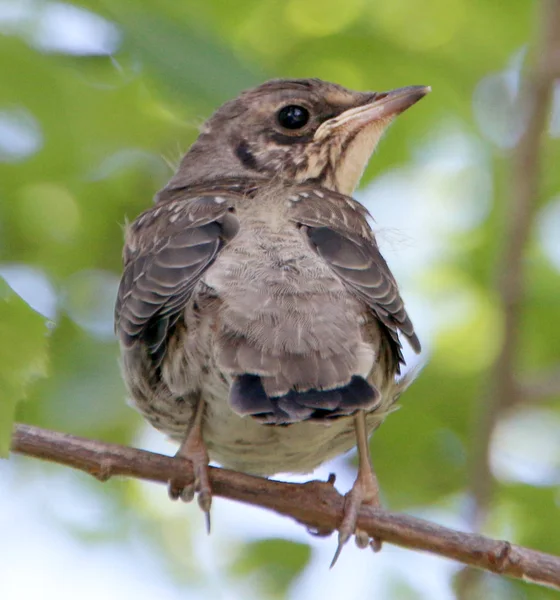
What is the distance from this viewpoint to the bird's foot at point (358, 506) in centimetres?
345

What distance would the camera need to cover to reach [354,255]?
3684mm

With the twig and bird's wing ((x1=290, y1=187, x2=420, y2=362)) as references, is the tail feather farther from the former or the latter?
the twig

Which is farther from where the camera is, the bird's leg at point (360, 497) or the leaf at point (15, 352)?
the bird's leg at point (360, 497)

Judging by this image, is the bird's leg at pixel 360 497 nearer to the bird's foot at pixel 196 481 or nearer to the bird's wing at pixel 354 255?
the bird's wing at pixel 354 255

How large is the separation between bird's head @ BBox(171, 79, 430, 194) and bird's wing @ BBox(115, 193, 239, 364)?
2.60 ft

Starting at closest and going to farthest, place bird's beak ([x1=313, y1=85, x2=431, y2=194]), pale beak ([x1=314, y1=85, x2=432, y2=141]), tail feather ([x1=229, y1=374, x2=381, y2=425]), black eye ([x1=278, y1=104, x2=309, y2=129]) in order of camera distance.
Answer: tail feather ([x1=229, y1=374, x2=381, y2=425]) < pale beak ([x1=314, y1=85, x2=432, y2=141]) < bird's beak ([x1=313, y1=85, x2=431, y2=194]) < black eye ([x1=278, y1=104, x2=309, y2=129])

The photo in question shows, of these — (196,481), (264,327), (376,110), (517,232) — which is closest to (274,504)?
(196,481)

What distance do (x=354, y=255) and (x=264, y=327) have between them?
1.94 ft

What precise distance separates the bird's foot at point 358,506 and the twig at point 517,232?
133 cm

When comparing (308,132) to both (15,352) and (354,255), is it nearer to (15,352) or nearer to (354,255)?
(354,255)

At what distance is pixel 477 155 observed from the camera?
18.9 feet

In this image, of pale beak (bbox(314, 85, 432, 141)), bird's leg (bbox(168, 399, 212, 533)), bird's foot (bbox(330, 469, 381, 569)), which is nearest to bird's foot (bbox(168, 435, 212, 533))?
bird's leg (bbox(168, 399, 212, 533))

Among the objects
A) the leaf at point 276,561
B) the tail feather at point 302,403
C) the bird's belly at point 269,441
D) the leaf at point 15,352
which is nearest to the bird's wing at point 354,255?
the bird's belly at point 269,441

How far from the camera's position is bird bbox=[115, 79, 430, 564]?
3082 millimetres
